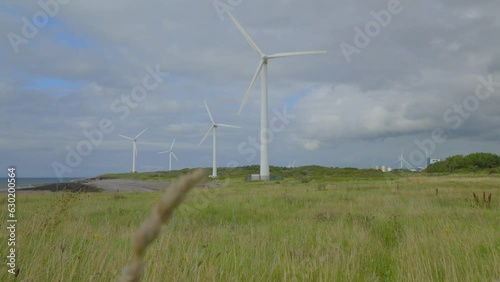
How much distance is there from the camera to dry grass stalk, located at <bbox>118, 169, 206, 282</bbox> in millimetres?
448

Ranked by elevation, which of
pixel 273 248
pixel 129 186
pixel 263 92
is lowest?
pixel 273 248

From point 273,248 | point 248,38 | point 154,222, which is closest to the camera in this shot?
A: point 154,222

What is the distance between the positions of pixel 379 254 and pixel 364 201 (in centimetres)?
986

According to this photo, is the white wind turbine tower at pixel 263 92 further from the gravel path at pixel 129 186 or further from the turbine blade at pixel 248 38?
the gravel path at pixel 129 186

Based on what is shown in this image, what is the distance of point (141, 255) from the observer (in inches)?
19.2

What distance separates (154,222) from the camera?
17.5 inches

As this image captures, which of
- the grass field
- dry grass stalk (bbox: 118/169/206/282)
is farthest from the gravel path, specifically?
dry grass stalk (bbox: 118/169/206/282)

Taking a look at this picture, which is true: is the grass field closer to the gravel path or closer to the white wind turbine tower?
the gravel path

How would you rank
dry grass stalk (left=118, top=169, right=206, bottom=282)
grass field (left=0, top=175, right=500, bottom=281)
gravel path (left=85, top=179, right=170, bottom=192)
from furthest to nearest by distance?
1. gravel path (left=85, top=179, right=170, bottom=192)
2. grass field (left=0, top=175, right=500, bottom=281)
3. dry grass stalk (left=118, top=169, right=206, bottom=282)

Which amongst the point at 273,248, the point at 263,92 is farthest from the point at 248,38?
the point at 273,248

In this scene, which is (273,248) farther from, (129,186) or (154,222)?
(129,186)

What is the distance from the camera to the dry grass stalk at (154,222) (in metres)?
0.45

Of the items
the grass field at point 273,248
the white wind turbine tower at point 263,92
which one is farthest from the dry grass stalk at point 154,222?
the white wind turbine tower at point 263,92

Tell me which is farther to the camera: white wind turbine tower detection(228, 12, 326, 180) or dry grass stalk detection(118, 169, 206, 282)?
white wind turbine tower detection(228, 12, 326, 180)
